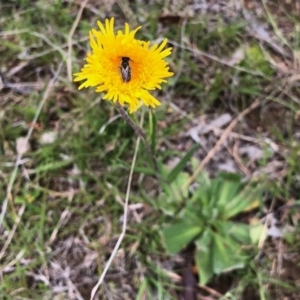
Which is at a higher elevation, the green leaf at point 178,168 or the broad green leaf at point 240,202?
the green leaf at point 178,168

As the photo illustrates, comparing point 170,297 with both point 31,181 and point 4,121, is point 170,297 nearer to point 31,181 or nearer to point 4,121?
point 31,181

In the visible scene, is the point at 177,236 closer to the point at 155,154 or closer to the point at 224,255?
the point at 224,255

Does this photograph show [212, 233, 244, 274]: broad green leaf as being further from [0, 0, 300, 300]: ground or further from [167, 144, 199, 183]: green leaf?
[167, 144, 199, 183]: green leaf

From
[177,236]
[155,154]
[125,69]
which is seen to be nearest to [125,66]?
[125,69]

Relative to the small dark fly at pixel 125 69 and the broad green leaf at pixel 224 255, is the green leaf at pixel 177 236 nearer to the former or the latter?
the broad green leaf at pixel 224 255

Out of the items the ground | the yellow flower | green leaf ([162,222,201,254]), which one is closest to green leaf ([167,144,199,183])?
the ground

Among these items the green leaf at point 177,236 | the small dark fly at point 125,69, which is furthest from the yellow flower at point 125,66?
the green leaf at point 177,236
